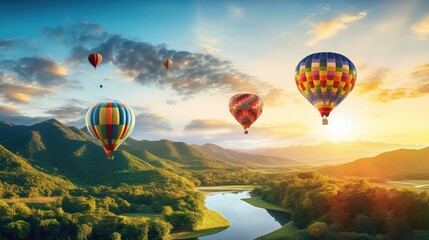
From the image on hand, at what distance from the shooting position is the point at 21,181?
99312 millimetres

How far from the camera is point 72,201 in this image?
227ft

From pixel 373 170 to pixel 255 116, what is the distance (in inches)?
6014

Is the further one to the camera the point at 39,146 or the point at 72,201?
the point at 39,146

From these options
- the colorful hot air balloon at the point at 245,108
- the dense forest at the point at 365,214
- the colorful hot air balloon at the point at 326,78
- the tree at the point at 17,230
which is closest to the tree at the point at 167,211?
the colorful hot air balloon at the point at 245,108

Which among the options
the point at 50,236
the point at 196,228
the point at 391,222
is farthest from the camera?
the point at 196,228

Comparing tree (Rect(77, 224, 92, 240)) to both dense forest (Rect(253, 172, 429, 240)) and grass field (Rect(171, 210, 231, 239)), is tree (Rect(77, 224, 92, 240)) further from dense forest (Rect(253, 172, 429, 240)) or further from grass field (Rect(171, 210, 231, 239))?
dense forest (Rect(253, 172, 429, 240))

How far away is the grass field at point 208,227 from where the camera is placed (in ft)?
199

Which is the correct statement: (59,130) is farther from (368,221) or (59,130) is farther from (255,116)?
(368,221)

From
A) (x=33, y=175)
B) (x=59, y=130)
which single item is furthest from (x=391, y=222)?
(x=59, y=130)

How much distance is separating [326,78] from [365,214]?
68.9 ft

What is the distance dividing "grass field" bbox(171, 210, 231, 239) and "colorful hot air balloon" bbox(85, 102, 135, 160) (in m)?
19.4

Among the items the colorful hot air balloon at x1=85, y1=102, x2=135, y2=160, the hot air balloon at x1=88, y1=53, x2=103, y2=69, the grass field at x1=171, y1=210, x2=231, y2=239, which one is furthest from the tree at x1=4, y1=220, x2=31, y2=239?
the hot air balloon at x1=88, y1=53, x2=103, y2=69

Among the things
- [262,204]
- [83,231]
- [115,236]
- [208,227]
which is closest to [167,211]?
[208,227]

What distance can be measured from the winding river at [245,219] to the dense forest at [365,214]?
8.01 metres
